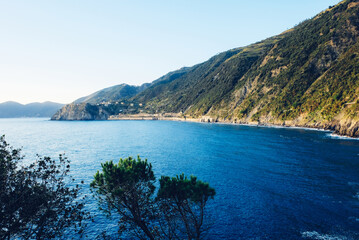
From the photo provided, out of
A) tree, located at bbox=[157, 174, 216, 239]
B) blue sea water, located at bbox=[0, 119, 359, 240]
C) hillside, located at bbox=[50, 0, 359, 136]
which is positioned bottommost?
blue sea water, located at bbox=[0, 119, 359, 240]

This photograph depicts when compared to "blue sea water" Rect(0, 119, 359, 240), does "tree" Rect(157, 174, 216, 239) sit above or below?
above

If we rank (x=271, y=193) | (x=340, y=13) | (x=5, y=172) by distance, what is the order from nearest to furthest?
(x=5, y=172)
(x=271, y=193)
(x=340, y=13)

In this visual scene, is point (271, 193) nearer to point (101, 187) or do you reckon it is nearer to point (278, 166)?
point (278, 166)

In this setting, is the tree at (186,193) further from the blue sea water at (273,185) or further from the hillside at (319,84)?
the hillside at (319,84)

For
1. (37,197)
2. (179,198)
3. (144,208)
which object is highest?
(37,197)

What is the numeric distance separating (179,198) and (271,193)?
26564mm

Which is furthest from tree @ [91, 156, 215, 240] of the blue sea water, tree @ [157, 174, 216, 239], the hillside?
the hillside

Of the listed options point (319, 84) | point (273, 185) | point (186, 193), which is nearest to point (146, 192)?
point (186, 193)

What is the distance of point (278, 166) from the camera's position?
55719 millimetres

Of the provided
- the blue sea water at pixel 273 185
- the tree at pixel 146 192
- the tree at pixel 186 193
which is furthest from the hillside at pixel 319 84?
the tree at pixel 146 192

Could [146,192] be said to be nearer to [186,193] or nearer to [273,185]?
[186,193]

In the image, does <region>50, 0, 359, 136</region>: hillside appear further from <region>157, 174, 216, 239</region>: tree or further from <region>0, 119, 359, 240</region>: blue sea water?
<region>157, 174, 216, 239</region>: tree

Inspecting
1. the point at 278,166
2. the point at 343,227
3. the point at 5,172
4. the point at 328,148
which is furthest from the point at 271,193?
the point at 328,148

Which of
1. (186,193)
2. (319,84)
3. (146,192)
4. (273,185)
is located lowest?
(273,185)
